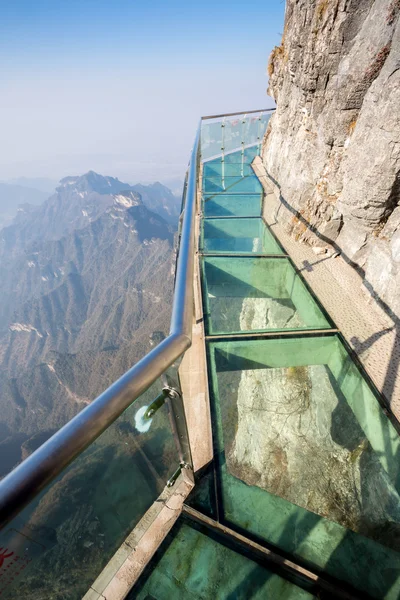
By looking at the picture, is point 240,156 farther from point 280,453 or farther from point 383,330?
point 280,453

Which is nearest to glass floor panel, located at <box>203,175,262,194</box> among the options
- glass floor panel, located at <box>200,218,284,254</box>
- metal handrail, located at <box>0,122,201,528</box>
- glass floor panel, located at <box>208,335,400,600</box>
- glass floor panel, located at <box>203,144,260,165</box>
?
glass floor panel, located at <box>203,144,260,165</box>

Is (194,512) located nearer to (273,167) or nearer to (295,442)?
(295,442)

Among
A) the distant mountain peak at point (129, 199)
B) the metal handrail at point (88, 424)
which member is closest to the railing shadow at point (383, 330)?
the metal handrail at point (88, 424)

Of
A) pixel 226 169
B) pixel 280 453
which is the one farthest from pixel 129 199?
pixel 280 453

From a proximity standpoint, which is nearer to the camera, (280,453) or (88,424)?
(88,424)

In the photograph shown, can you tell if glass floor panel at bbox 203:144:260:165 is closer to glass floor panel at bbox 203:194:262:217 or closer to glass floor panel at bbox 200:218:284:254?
glass floor panel at bbox 203:194:262:217
